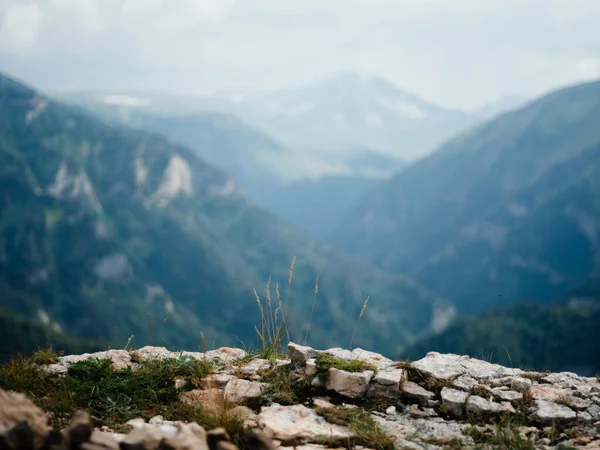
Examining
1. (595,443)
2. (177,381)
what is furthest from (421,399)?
(177,381)

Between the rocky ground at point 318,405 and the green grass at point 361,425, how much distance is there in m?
0.01

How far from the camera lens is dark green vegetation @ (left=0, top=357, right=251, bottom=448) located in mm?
6035

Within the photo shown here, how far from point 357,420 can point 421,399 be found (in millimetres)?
1184

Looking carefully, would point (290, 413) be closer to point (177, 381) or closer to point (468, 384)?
point (177, 381)

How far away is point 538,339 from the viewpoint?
189250 mm

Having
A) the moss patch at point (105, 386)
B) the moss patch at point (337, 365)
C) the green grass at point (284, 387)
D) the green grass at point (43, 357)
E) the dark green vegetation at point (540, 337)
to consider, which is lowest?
the dark green vegetation at point (540, 337)

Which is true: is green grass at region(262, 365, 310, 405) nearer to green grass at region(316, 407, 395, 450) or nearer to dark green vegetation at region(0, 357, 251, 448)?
green grass at region(316, 407, 395, 450)

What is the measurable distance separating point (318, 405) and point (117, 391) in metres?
2.66

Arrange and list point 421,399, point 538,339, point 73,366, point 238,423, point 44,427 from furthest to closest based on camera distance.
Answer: point 538,339
point 73,366
point 421,399
point 238,423
point 44,427

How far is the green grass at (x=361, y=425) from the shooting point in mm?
5719

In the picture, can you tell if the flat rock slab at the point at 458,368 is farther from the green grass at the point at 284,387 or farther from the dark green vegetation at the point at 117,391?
the dark green vegetation at the point at 117,391

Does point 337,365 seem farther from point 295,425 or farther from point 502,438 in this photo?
point 502,438

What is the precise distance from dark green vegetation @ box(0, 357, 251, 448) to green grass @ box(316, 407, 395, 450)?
1.18 metres

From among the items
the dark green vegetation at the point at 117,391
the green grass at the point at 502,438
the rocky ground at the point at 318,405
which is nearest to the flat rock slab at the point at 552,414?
the rocky ground at the point at 318,405
